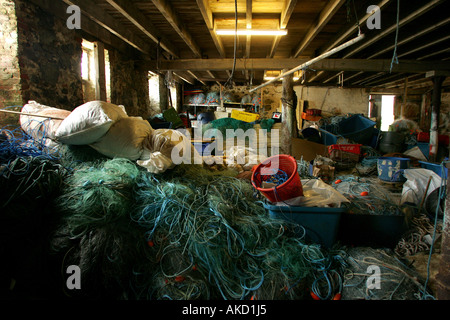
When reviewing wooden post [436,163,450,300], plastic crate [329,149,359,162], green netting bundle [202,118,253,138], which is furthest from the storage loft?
green netting bundle [202,118,253,138]

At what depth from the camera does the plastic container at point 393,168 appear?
3.47m

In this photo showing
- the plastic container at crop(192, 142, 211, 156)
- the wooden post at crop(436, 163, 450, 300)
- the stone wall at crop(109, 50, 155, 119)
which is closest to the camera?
the wooden post at crop(436, 163, 450, 300)

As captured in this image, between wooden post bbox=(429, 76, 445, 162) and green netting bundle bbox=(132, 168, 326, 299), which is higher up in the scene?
wooden post bbox=(429, 76, 445, 162)

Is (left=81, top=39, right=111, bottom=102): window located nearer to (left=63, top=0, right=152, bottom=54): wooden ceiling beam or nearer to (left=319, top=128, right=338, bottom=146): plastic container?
(left=63, top=0, right=152, bottom=54): wooden ceiling beam

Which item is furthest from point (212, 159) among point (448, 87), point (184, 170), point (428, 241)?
point (448, 87)

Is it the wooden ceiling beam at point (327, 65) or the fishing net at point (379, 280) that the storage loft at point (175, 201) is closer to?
the fishing net at point (379, 280)

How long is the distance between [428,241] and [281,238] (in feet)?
5.01

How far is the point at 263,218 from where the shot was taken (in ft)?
6.85

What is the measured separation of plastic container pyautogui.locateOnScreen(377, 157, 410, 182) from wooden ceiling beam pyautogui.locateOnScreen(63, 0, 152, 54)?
533 centimetres

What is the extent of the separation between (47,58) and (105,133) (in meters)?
1.70

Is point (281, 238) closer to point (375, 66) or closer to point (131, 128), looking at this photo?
point (131, 128)

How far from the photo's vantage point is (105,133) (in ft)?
7.82

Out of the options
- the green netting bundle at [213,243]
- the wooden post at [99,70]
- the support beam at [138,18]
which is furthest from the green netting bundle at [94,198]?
the support beam at [138,18]

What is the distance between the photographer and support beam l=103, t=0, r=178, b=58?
10.5ft
